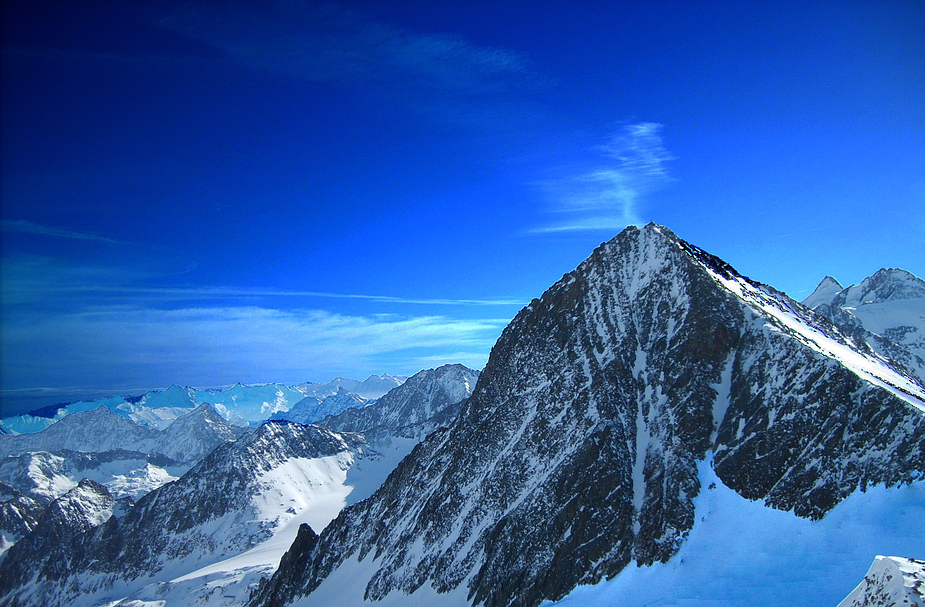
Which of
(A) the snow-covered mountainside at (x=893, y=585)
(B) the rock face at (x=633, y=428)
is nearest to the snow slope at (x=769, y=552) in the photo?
(B) the rock face at (x=633, y=428)

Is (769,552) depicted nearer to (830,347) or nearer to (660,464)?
(660,464)

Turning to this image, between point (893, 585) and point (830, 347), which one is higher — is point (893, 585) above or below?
below

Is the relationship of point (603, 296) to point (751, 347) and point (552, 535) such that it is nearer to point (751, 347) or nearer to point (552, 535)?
point (751, 347)

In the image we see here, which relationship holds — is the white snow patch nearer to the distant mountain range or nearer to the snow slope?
the distant mountain range

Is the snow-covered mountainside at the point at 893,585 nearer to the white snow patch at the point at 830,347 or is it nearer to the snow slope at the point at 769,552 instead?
the snow slope at the point at 769,552

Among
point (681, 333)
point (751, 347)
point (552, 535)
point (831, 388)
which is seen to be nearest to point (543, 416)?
point (552, 535)

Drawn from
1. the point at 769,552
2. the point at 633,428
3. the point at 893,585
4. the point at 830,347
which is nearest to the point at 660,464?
the point at 633,428

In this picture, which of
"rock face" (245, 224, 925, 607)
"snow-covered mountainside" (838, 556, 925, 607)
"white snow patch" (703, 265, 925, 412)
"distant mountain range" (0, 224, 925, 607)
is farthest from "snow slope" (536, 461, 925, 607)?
"snow-covered mountainside" (838, 556, 925, 607)
